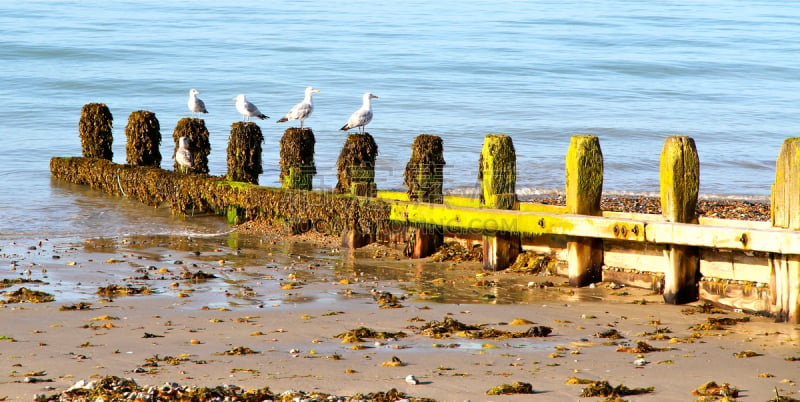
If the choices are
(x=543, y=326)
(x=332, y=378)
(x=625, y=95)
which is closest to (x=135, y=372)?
(x=332, y=378)

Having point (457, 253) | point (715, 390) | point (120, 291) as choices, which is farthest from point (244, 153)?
point (715, 390)

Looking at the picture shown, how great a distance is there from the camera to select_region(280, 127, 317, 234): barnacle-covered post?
11.1 meters

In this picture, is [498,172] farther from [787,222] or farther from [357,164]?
[787,222]

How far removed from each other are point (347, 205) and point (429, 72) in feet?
84.7

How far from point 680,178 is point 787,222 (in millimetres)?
933

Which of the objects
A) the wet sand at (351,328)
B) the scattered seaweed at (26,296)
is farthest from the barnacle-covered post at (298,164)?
the scattered seaweed at (26,296)

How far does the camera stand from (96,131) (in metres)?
14.7

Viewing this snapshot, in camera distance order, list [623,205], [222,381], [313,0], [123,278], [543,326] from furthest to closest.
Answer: [313,0] < [623,205] < [123,278] < [543,326] < [222,381]

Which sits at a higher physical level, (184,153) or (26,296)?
(184,153)

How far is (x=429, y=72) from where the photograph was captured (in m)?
35.7

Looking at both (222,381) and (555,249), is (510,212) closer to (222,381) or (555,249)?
(555,249)

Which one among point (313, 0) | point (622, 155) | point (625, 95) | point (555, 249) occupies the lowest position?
point (555, 249)

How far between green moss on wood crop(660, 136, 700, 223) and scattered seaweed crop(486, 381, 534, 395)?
9.22 ft

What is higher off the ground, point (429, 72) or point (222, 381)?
point (429, 72)
